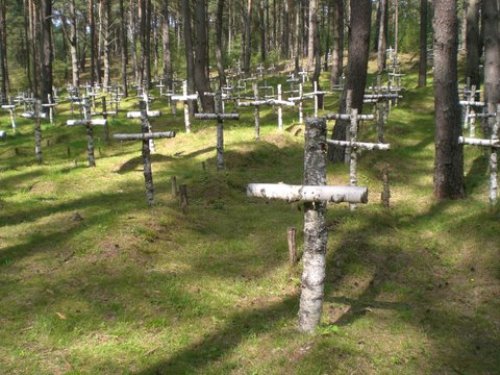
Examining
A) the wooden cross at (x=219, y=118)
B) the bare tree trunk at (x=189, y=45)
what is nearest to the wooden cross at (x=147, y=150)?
the wooden cross at (x=219, y=118)

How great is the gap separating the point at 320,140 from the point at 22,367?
4612 millimetres

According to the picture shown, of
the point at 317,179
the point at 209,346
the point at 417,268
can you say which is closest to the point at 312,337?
the point at 209,346

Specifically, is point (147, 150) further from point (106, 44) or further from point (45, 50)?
point (106, 44)

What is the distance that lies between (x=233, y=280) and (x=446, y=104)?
260 inches

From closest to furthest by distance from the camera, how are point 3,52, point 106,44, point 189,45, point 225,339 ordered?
point 225,339
point 189,45
point 106,44
point 3,52

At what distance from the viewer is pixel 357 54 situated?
48.1ft

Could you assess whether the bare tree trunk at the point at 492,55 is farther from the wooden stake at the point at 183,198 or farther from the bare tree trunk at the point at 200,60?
the bare tree trunk at the point at 200,60

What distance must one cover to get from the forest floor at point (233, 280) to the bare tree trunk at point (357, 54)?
1684 mm

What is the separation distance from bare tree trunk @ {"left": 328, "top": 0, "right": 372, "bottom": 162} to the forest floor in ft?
5.52

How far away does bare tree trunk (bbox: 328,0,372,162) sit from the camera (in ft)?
47.0

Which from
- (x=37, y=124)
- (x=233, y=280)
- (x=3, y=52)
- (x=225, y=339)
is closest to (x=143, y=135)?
(x=233, y=280)

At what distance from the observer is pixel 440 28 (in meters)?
11.5

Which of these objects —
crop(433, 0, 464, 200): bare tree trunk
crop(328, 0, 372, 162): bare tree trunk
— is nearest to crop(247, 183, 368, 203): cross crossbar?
crop(433, 0, 464, 200): bare tree trunk

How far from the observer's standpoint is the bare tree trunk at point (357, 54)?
47.0 ft
